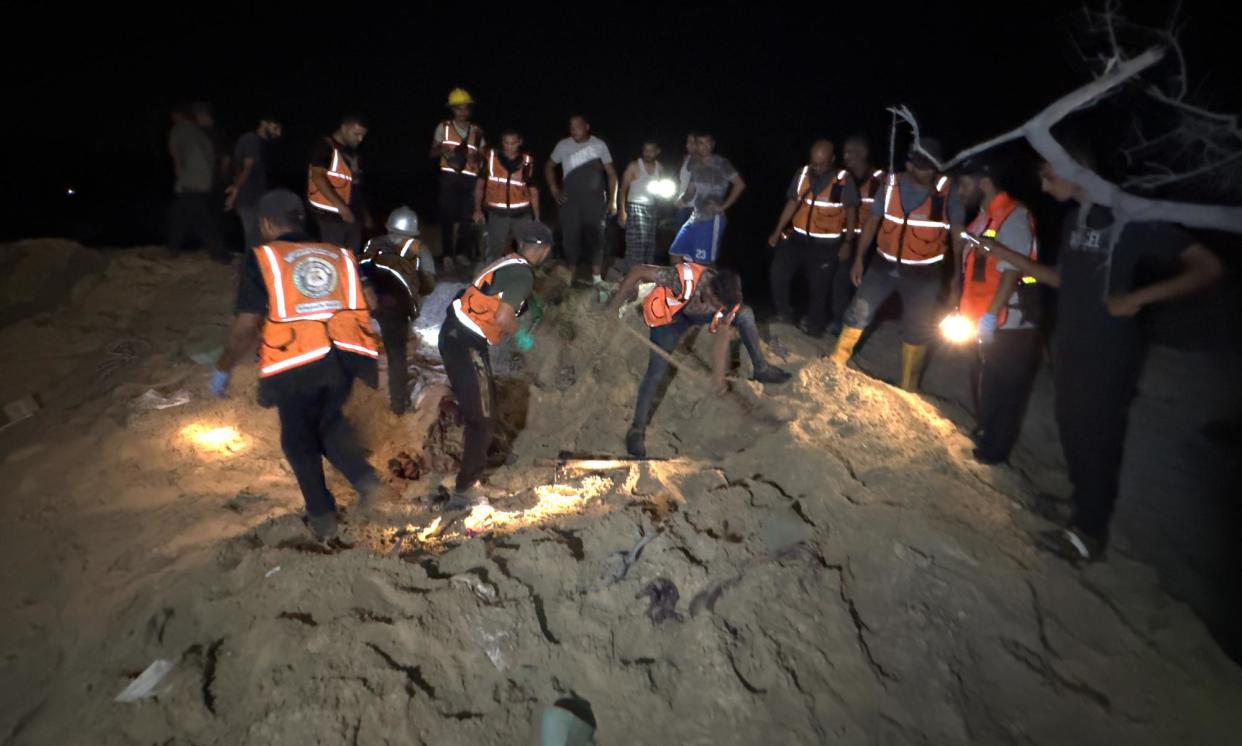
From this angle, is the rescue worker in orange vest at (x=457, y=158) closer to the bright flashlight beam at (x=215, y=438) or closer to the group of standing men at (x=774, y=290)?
the group of standing men at (x=774, y=290)

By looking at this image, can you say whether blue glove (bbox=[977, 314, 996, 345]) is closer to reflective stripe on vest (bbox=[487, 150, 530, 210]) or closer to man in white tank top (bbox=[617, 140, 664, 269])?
man in white tank top (bbox=[617, 140, 664, 269])

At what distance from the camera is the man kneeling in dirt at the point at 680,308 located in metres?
4.41

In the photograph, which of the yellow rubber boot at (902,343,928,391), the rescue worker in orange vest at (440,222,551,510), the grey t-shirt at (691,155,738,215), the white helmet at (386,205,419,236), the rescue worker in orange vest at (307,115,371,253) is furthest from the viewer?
the grey t-shirt at (691,155,738,215)

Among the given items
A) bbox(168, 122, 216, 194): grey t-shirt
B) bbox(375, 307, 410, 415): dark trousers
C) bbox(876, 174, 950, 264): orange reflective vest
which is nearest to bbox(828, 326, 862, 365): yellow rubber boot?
bbox(876, 174, 950, 264): orange reflective vest

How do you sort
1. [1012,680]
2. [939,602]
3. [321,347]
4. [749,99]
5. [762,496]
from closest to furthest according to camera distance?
[1012,680], [939,602], [321,347], [762,496], [749,99]

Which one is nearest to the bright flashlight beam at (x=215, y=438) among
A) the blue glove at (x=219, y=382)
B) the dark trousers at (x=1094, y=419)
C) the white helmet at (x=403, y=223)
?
the blue glove at (x=219, y=382)

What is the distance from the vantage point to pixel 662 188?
6586 millimetres

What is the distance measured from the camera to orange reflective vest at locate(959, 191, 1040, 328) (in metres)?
3.93

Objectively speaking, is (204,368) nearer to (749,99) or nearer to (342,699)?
(342,699)

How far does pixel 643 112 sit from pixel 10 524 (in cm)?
1519

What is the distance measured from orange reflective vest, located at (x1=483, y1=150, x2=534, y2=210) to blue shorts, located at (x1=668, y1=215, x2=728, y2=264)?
2667mm

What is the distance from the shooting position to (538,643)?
2.67 meters

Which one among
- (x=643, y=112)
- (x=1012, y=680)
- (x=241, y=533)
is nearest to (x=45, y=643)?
(x=241, y=533)

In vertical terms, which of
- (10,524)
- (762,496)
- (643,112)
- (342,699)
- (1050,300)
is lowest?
(10,524)
